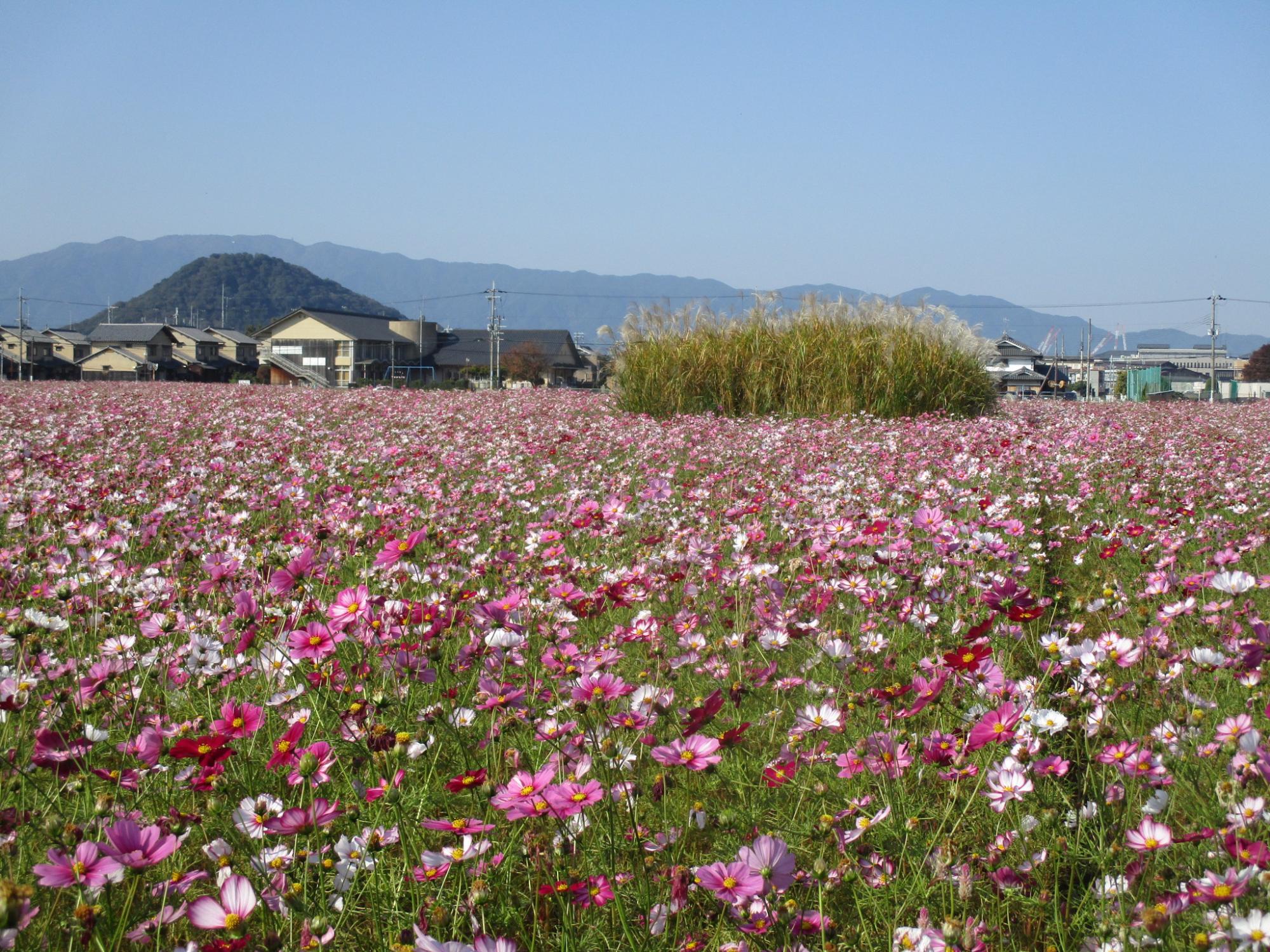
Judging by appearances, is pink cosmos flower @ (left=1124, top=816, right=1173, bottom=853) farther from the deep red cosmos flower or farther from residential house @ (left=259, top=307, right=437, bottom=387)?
residential house @ (left=259, top=307, right=437, bottom=387)

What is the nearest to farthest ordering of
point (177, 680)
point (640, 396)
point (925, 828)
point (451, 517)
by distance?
point (925, 828), point (177, 680), point (451, 517), point (640, 396)

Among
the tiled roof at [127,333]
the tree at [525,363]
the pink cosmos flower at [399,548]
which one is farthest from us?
the tiled roof at [127,333]

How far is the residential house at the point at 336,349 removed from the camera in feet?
220

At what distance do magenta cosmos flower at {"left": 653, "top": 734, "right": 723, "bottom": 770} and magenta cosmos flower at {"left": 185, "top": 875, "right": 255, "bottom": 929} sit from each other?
549mm

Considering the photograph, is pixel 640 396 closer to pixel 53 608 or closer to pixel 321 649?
pixel 53 608

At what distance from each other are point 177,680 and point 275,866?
91 centimetres

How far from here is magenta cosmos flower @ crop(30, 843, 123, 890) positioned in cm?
113

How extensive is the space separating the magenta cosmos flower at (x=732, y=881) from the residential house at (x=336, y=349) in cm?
6557

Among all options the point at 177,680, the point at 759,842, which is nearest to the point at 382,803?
the point at 177,680

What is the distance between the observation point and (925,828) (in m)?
1.93

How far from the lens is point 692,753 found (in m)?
1.44

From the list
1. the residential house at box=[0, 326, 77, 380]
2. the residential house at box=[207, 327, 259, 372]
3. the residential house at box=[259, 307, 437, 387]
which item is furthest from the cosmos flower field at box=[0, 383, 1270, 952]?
the residential house at box=[207, 327, 259, 372]

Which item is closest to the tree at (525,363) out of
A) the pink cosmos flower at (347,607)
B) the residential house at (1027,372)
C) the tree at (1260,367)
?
the residential house at (1027,372)

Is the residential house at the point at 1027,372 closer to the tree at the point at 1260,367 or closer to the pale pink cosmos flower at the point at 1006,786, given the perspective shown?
the tree at the point at 1260,367
